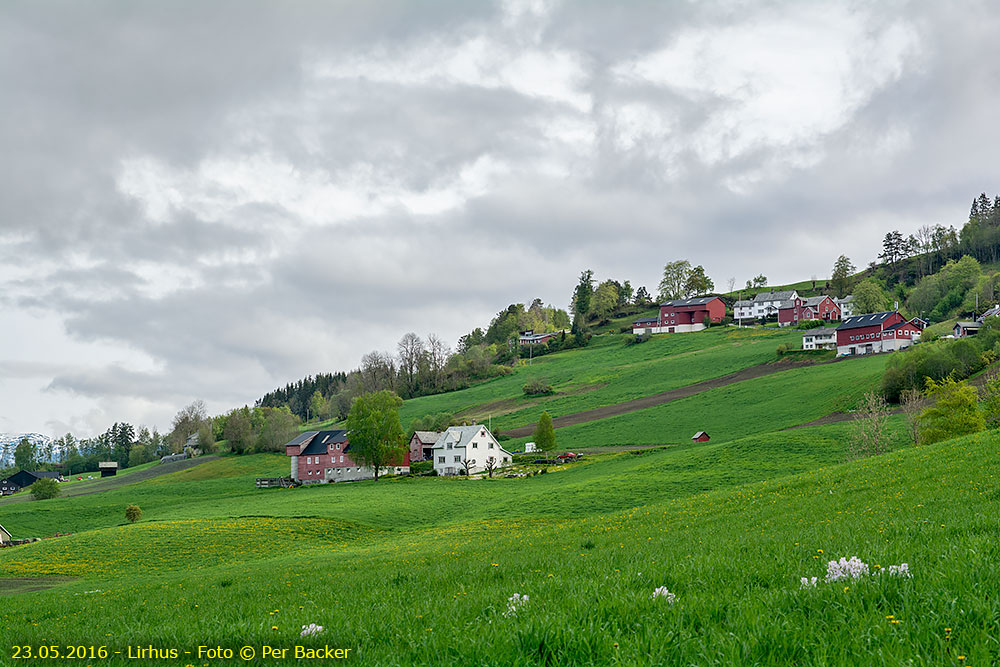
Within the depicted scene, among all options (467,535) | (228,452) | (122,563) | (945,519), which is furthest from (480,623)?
(228,452)

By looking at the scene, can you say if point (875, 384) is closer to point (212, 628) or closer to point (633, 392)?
point (633, 392)

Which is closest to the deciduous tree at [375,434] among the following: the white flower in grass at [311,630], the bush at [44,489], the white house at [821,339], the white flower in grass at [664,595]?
the bush at [44,489]

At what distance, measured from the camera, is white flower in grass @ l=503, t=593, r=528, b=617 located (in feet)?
23.0

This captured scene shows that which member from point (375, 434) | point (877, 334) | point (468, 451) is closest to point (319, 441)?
point (375, 434)

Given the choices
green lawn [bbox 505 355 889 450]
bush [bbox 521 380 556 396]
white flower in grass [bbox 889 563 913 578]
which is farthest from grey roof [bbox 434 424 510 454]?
white flower in grass [bbox 889 563 913 578]

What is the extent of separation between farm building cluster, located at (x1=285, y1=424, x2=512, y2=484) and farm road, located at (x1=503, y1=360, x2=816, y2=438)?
51.6ft

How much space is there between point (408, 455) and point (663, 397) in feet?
170

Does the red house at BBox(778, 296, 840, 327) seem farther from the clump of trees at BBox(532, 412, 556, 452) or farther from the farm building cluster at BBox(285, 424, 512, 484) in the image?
the clump of trees at BBox(532, 412, 556, 452)

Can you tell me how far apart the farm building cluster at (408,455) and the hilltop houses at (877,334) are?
277 ft

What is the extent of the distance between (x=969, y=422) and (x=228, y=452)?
162674 mm

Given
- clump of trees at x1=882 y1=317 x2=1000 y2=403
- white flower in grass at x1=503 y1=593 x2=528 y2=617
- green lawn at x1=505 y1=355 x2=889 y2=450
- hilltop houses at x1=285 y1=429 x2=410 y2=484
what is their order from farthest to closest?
hilltop houses at x1=285 y1=429 x2=410 y2=484 → green lawn at x1=505 y1=355 x2=889 y2=450 → clump of trees at x1=882 y1=317 x2=1000 y2=403 → white flower in grass at x1=503 y1=593 x2=528 y2=617

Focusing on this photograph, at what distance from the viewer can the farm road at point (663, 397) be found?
12656cm

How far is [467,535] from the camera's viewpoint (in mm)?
39156

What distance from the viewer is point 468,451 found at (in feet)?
350
